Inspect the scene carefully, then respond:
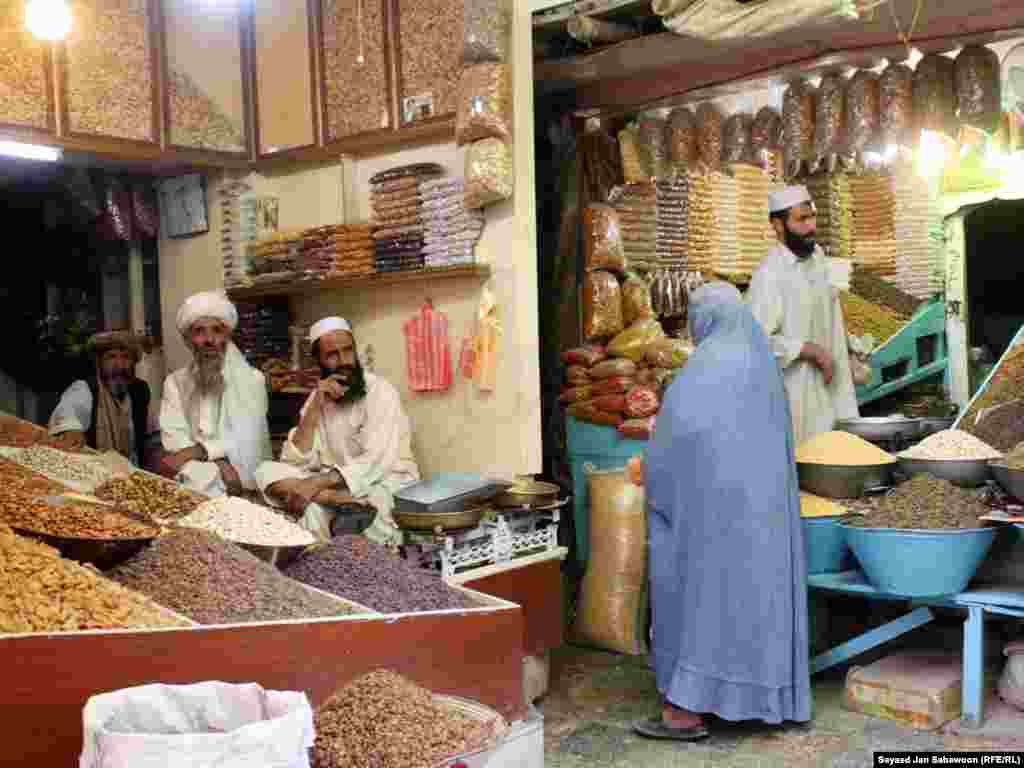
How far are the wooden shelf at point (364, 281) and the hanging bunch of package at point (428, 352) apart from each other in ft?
0.55

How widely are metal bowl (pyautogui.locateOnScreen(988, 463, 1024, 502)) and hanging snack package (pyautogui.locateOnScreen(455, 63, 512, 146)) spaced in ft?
6.84

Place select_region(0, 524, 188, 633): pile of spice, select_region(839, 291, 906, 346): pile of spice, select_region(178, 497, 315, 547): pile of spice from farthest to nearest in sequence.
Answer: select_region(839, 291, 906, 346): pile of spice → select_region(178, 497, 315, 547): pile of spice → select_region(0, 524, 188, 633): pile of spice

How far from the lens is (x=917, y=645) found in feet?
13.9

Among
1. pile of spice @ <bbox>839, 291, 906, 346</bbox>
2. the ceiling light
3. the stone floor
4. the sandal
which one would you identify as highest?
the ceiling light

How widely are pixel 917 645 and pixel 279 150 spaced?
11.6 ft

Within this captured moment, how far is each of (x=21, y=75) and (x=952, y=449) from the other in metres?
3.87

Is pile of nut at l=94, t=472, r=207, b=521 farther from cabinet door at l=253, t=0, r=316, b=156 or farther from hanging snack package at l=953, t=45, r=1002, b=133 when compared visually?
hanging snack package at l=953, t=45, r=1002, b=133

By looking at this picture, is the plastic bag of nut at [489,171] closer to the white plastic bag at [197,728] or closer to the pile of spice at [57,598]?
the pile of spice at [57,598]

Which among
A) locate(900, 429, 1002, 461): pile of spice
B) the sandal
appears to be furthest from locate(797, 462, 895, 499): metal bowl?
the sandal

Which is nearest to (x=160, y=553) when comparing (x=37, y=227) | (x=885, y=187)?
(x=37, y=227)

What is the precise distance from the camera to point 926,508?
3387 mm

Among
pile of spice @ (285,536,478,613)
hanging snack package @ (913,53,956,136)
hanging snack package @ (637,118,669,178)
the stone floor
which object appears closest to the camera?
pile of spice @ (285,536,478,613)

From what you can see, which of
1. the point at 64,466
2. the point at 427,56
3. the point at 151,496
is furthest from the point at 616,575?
the point at 427,56

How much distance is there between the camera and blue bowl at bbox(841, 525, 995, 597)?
3.30 metres
